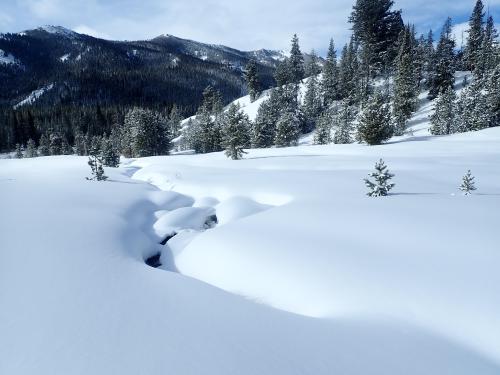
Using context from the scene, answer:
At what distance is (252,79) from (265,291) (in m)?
89.6

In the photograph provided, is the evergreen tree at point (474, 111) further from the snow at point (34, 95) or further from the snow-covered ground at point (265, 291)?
the snow at point (34, 95)

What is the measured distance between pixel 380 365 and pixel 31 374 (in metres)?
4.91

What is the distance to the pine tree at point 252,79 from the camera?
86375 mm

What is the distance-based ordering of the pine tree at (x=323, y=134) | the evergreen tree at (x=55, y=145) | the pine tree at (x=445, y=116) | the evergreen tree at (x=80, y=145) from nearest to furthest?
the pine tree at (x=445, y=116)
the pine tree at (x=323, y=134)
the evergreen tree at (x=55, y=145)
the evergreen tree at (x=80, y=145)

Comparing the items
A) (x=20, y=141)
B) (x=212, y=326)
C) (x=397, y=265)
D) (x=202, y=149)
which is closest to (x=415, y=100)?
(x=202, y=149)

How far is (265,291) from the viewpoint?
6895 mm

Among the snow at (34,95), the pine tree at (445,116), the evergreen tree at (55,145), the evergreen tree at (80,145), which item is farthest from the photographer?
the snow at (34,95)

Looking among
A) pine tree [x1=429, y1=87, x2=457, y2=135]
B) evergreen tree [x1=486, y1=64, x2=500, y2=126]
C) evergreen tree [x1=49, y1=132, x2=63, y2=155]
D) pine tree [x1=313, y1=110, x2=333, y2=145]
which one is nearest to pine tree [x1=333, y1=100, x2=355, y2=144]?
pine tree [x1=313, y1=110, x2=333, y2=145]

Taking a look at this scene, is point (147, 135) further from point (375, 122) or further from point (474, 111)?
point (474, 111)

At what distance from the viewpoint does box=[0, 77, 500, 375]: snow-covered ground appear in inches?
178

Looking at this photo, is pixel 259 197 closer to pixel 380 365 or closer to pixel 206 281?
pixel 206 281

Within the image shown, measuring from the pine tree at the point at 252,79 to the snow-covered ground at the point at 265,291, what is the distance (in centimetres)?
8119

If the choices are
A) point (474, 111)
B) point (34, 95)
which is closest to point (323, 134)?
point (474, 111)

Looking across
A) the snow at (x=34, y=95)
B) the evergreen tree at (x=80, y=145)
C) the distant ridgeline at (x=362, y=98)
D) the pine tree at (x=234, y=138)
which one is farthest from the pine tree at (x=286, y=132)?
the snow at (x=34, y=95)
